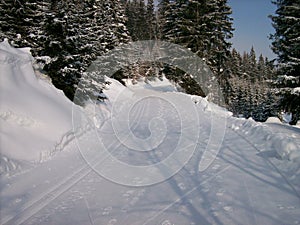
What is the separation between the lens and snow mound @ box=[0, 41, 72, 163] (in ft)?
22.3

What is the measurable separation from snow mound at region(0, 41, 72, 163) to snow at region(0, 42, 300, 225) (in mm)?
36

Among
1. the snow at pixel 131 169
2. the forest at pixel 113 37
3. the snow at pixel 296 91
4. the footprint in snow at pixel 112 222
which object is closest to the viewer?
the footprint in snow at pixel 112 222

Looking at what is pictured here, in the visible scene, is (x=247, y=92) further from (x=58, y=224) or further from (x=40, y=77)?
(x=58, y=224)

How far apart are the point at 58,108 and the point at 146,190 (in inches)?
263

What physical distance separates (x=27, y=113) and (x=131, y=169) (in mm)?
4392

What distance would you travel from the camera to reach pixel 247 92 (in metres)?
54.1

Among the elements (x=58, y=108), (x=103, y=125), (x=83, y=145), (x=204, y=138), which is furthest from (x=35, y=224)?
(x=103, y=125)

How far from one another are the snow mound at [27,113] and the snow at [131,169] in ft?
0.12

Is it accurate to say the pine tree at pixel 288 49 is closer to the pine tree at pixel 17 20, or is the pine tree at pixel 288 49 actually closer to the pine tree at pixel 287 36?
the pine tree at pixel 287 36

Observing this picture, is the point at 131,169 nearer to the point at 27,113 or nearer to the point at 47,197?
the point at 47,197

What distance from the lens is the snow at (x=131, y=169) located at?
12.9 feet

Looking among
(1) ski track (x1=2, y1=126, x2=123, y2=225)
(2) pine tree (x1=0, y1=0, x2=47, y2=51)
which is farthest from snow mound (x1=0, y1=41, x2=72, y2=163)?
(2) pine tree (x1=0, y1=0, x2=47, y2=51)

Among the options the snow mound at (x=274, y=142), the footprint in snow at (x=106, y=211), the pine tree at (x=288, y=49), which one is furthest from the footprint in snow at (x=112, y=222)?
the pine tree at (x=288, y=49)

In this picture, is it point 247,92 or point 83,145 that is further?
point 247,92
